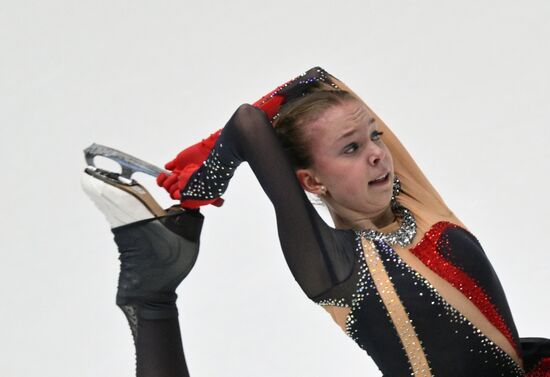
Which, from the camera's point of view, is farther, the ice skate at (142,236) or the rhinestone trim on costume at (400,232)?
the ice skate at (142,236)

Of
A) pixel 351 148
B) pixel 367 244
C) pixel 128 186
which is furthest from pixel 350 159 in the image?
pixel 128 186

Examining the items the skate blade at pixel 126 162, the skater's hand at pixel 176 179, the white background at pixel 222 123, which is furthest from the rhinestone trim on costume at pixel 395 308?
the white background at pixel 222 123

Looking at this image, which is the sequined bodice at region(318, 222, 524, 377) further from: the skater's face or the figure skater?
the skater's face

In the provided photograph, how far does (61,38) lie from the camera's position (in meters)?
4.59

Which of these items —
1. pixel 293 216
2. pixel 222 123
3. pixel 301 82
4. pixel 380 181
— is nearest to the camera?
pixel 293 216

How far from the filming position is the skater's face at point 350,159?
228cm

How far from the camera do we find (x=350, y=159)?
228 cm

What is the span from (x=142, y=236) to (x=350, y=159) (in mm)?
572

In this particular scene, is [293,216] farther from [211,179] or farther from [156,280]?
[156,280]

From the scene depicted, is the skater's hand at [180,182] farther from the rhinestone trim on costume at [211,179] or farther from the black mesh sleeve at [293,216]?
the black mesh sleeve at [293,216]

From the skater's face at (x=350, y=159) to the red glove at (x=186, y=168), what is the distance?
0.92ft

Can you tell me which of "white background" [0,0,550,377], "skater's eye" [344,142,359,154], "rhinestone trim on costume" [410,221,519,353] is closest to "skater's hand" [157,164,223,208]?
"skater's eye" [344,142,359,154]

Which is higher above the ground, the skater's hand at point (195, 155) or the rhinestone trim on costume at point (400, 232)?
the skater's hand at point (195, 155)

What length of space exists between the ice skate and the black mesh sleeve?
15.1 inches
